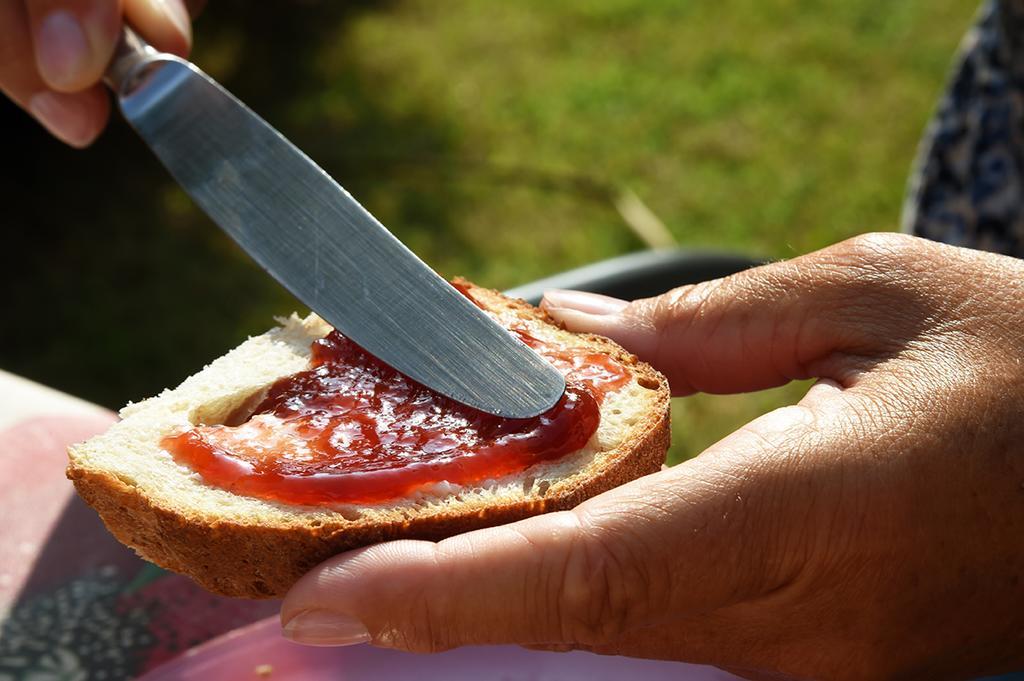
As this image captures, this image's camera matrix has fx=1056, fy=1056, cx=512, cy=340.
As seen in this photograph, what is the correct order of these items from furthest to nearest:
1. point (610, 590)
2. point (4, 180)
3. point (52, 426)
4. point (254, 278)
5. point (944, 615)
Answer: point (4, 180), point (254, 278), point (52, 426), point (944, 615), point (610, 590)

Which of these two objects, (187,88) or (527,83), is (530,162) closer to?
(527,83)

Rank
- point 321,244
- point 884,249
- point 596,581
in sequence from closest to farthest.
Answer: point 596,581 < point 884,249 < point 321,244

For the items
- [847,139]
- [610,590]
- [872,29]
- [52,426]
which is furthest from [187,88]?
[872,29]

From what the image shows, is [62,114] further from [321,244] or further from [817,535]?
[817,535]

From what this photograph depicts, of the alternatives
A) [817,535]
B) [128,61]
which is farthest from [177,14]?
[817,535]

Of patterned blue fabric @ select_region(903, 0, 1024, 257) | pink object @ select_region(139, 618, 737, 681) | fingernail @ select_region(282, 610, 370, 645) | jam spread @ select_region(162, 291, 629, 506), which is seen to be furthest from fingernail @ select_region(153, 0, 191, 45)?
patterned blue fabric @ select_region(903, 0, 1024, 257)

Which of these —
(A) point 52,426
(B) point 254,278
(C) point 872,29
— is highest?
(C) point 872,29

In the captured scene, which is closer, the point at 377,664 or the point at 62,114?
the point at 377,664
